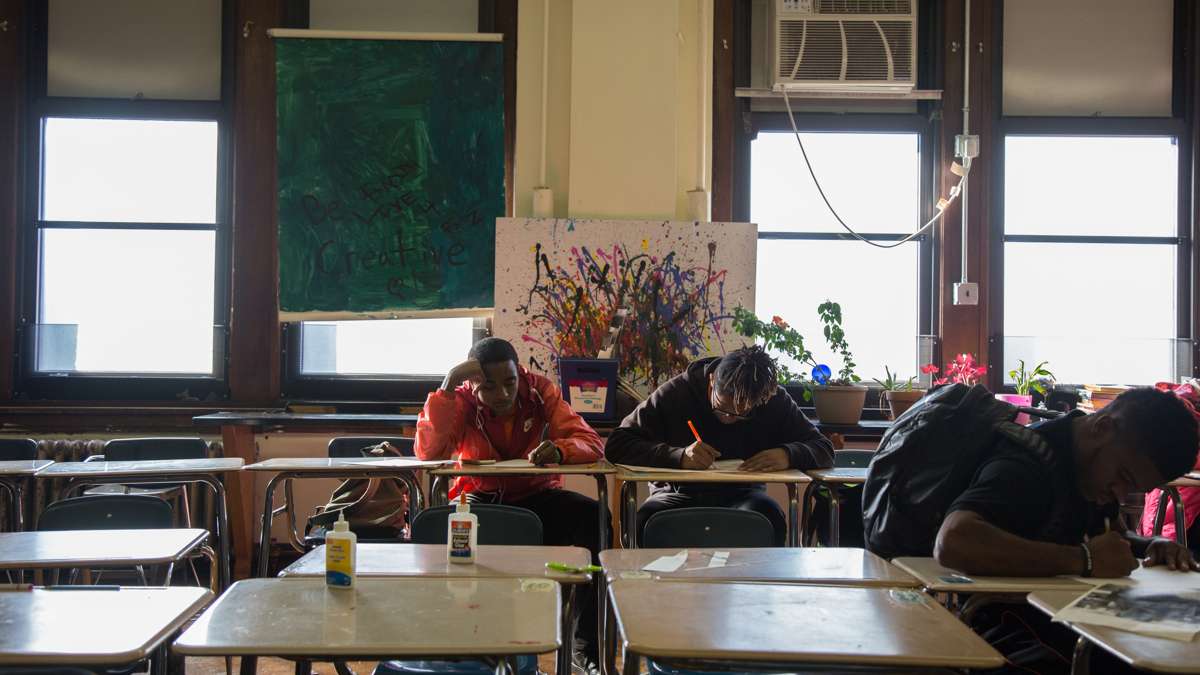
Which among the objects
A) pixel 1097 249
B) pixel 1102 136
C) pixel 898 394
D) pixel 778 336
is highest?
pixel 1102 136

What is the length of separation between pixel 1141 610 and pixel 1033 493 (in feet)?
1.25

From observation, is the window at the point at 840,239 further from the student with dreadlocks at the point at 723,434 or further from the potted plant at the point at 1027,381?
the student with dreadlocks at the point at 723,434

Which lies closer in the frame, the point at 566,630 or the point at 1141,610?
the point at 1141,610

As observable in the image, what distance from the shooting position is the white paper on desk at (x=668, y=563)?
2.27 metres

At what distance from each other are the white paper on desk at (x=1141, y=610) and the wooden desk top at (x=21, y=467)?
3.45 m

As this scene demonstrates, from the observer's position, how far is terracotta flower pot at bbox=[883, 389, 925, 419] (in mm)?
4809

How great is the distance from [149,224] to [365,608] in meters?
3.93

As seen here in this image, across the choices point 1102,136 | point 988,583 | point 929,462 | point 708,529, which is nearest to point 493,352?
point 708,529

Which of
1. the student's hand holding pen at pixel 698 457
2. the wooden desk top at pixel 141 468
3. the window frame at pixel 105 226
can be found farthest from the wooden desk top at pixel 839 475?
the window frame at pixel 105 226

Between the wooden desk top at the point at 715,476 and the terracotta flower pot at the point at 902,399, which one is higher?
the terracotta flower pot at the point at 902,399

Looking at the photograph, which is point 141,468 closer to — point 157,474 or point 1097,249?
point 157,474

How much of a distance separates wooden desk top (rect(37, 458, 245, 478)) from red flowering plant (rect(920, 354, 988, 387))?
331 cm

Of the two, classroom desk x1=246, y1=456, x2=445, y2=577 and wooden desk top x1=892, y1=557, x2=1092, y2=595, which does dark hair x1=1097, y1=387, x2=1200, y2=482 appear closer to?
wooden desk top x1=892, y1=557, x2=1092, y2=595

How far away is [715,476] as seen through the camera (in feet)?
11.3
